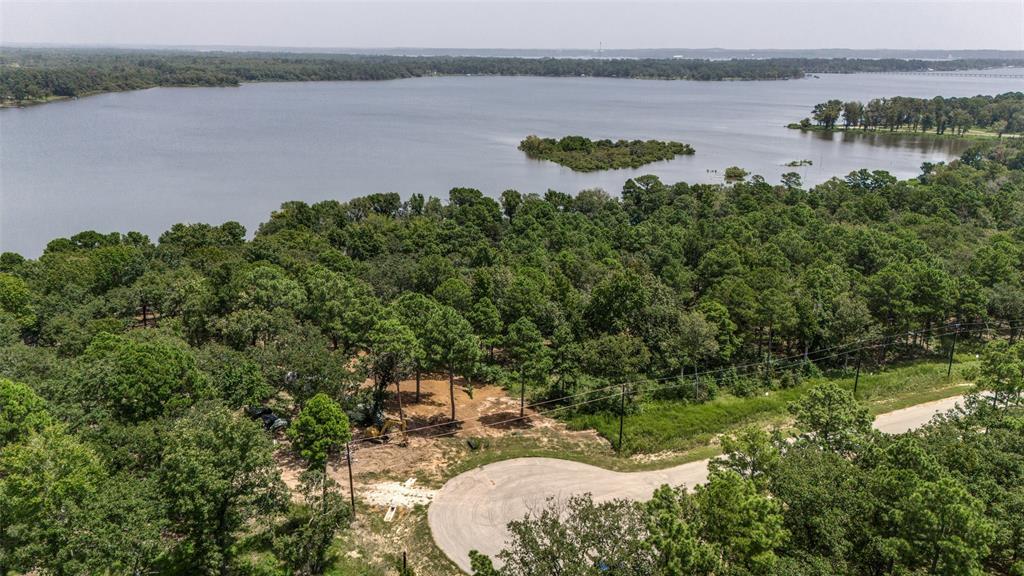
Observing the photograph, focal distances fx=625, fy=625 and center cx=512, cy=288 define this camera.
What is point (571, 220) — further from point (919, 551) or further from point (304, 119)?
point (304, 119)

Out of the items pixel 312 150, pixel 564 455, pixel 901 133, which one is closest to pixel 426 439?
pixel 564 455

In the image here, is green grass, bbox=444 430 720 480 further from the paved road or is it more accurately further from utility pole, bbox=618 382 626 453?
utility pole, bbox=618 382 626 453

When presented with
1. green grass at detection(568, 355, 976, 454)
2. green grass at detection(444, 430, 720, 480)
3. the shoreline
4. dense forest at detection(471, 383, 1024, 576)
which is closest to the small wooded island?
the shoreline

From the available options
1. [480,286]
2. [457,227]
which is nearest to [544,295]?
[480,286]

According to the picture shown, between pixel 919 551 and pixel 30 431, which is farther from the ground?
pixel 30 431

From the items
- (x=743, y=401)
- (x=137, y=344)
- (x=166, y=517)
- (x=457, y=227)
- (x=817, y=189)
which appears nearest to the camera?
(x=166, y=517)

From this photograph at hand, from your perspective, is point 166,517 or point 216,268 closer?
point 166,517

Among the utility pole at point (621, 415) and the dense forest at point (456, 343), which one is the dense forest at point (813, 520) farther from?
the utility pole at point (621, 415)
